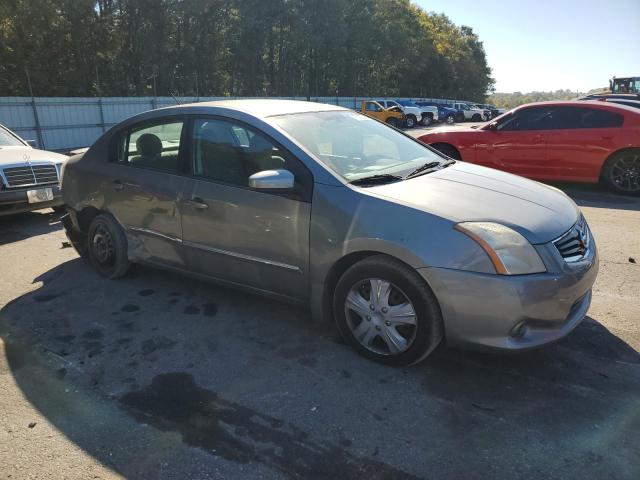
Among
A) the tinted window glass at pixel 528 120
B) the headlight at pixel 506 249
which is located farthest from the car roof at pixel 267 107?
the tinted window glass at pixel 528 120

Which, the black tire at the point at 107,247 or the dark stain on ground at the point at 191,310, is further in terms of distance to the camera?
the black tire at the point at 107,247

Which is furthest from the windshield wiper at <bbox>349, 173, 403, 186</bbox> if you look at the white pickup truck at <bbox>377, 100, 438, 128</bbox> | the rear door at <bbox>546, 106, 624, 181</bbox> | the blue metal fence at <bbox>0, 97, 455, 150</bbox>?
the white pickup truck at <bbox>377, 100, 438, 128</bbox>

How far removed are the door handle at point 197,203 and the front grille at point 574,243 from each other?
243 cm

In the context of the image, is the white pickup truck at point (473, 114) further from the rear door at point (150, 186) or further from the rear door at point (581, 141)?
the rear door at point (150, 186)

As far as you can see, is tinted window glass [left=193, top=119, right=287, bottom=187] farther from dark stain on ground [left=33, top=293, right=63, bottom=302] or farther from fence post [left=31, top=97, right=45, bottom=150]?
fence post [left=31, top=97, right=45, bottom=150]

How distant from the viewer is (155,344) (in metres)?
3.63

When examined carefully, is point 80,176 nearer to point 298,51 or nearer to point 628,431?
point 628,431

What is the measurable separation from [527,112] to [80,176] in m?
7.41

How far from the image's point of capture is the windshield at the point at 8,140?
7780 millimetres

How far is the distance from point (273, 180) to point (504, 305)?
1584 millimetres

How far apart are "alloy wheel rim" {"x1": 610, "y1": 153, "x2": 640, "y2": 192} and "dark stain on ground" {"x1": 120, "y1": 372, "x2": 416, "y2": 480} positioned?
782 centimetres

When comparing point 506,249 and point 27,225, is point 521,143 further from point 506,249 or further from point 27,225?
point 27,225

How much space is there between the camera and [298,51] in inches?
1896

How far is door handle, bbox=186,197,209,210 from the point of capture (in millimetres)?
3883
